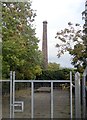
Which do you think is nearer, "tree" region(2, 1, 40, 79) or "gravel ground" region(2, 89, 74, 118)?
"gravel ground" region(2, 89, 74, 118)

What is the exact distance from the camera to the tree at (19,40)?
7.80 meters

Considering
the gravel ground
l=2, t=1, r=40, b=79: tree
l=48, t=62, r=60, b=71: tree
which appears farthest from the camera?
l=48, t=62, r=60, b=71: tree

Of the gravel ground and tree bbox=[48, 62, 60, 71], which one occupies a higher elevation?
tree bbox=[48, 62, 60, 71]

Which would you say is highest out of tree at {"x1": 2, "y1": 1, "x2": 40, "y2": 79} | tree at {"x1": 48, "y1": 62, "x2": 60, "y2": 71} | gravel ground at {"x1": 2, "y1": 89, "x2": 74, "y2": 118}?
tree at {"x1": 2, "y1": 1, "x2": 40, "y2": 79}

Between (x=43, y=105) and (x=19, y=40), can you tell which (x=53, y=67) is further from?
(x=43, y=105)

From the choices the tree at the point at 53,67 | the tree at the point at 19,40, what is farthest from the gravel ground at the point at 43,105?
the tree at the point at 53,67

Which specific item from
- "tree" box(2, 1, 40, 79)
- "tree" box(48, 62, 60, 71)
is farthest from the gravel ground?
"tree" box(48, 62, 60, 71)

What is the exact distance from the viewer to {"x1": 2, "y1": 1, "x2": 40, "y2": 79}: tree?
7805mm

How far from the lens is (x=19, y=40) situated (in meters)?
8.39

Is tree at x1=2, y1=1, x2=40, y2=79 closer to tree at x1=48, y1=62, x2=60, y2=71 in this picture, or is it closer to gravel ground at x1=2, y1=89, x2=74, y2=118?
gravel ground at x1=2, y1=89, x2=74, y2=118

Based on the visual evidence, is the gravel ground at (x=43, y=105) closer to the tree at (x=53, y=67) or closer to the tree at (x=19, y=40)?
the tree at (x=19, y=40)

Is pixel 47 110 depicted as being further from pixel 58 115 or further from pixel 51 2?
pixel 51 2

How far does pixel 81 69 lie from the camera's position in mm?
9383

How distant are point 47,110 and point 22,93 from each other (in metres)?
0.72
